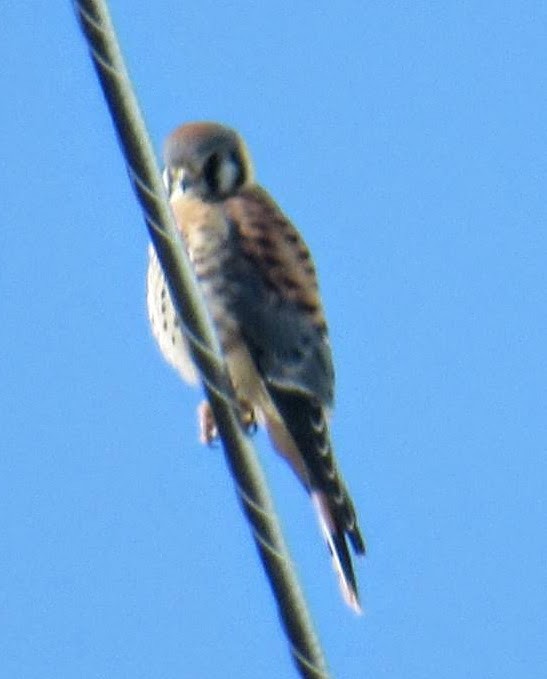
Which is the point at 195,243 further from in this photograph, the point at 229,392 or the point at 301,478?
the point at 229,392

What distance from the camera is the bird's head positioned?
6.91m

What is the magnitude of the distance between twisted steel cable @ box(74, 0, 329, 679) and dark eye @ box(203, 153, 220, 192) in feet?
10.1

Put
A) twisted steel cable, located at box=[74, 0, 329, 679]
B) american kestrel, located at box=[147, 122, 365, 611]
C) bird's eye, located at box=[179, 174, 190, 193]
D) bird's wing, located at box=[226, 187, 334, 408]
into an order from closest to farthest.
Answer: twisted steel cable, located at box=[74, 0, 329, 679] < american kestrel, located at box=[147, 122, 365, 611] < bird's wing, located at box=[226, 187, 334, 408] < bird's eye, located at box=[179, 174, 190, 193]

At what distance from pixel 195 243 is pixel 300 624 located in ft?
9.78

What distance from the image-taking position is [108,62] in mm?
3561

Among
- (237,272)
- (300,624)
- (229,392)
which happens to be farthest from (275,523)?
(237,272)

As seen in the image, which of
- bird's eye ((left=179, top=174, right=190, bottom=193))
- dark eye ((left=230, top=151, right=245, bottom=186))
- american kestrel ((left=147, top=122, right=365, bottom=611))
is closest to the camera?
american kestrel ((left=147, top=122, right=365, bottom=611))

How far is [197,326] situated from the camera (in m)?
3.82

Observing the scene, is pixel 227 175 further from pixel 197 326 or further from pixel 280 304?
pixel 197 326

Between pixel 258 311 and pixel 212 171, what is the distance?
0.86 meters

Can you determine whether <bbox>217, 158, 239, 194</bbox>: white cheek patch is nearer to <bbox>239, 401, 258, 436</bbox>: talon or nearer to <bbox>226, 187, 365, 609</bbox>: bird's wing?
<bbox>226, 187, 365, 609</bbox>: bird's wing

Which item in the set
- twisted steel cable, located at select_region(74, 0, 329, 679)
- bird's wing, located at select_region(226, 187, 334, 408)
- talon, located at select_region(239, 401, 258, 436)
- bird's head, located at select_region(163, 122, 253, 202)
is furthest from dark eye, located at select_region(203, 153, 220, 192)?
twisted steel cable, located at select_region(74, 0, 329, 679)

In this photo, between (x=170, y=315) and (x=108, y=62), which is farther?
(x=170, y=315)

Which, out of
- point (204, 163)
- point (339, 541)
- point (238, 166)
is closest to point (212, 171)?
point (204, 163)
